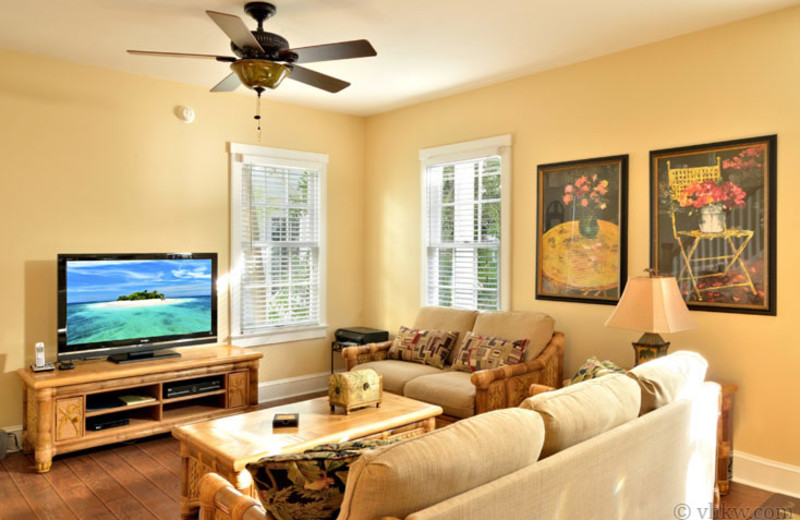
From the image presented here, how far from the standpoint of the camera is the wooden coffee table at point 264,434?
2.62m

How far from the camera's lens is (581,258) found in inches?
165

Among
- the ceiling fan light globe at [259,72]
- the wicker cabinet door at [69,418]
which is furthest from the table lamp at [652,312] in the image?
the wicker cabinet door at [69,418]

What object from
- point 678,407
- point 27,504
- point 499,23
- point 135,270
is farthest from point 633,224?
point 27,504

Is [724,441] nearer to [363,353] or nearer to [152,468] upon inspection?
[363,353]

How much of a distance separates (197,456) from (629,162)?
10.8 feet

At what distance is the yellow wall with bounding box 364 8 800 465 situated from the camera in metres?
3.27

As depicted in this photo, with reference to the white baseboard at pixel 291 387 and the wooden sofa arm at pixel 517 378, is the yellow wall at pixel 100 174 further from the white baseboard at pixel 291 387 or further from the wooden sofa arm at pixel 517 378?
the wooden sofa arm at pixel 517 378

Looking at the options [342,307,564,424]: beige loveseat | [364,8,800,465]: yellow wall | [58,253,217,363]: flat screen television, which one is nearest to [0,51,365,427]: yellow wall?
[58,253,217,363]: flat screen television

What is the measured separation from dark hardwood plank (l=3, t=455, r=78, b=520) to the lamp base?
3.28m

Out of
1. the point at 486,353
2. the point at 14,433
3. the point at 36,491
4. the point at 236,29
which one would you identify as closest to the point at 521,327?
the point at 486,353

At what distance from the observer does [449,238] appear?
5266mm

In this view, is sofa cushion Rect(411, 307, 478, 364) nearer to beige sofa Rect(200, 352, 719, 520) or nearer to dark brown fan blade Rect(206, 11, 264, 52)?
beige sofa Rect(200, 352, 719, 520)

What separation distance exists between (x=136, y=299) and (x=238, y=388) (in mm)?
1049

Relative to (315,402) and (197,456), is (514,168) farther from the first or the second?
(197,456)
